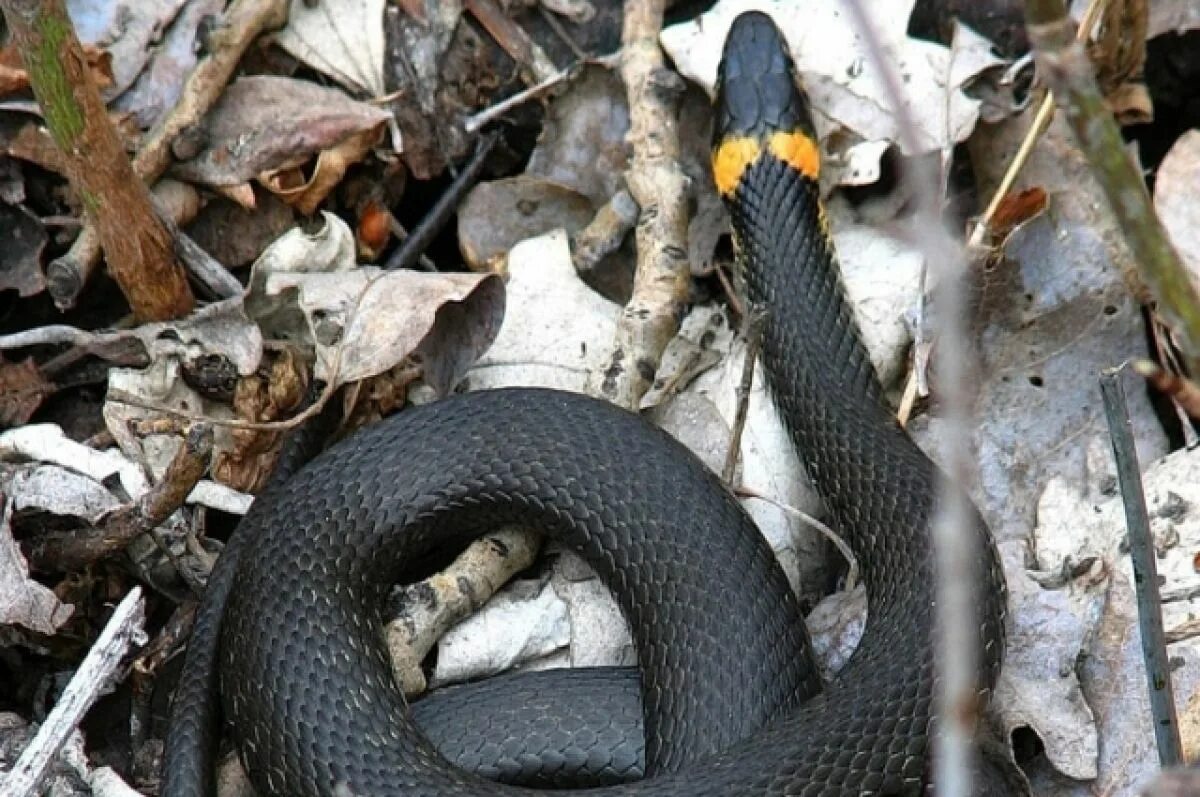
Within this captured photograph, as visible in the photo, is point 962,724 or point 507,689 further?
point 507,689

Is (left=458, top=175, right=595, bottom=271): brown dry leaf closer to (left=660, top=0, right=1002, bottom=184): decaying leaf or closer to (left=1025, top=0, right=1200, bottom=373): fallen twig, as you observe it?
(left=660, top=0, right=1002, bottom=184): decaying leaf

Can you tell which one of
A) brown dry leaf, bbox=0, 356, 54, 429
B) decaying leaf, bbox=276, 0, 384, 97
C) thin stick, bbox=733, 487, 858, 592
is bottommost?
thin stick, bbox=733, 487, 858, 592

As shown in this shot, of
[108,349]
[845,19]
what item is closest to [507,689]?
[108,349]

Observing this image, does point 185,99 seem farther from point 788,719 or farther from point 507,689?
point 788,719

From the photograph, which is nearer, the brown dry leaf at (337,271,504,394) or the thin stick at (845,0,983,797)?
the thin stick at (845,0,983,797)

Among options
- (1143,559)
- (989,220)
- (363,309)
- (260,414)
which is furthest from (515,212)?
(1143,559)

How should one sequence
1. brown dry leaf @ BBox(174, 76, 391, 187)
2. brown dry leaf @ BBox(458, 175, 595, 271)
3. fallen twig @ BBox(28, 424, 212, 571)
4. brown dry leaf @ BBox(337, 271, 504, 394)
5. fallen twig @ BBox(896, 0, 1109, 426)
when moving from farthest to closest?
brown dry leaf @ BBox(458, 175, 595, 271), brown dry leaf @ BBox(174, 76, 391, 187), fallen twig @ BBox(896, 0, 1109, 426), brown dry leaf @ BBox(337, 271, 504, 394), fallen twig @ BBox(28, 424, 212, 571)

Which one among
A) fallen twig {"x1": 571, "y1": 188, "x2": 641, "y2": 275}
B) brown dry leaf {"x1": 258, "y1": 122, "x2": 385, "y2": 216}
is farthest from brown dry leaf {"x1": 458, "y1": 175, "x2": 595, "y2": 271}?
brown dry leaf {"x1": 258, "y1": 122, "x2": 385, "y2": 216}

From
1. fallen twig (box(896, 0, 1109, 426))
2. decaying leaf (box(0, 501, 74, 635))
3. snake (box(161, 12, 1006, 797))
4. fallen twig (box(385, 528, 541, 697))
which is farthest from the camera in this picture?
fallen twig (box(896, 0, 1109, 426))
